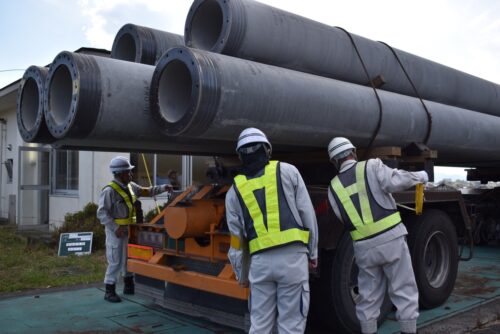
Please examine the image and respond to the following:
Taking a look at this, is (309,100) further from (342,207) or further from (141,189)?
(141,189)

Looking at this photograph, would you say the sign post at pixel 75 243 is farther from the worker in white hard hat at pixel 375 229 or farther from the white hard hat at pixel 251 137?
the white hard hat at pixel 251 137

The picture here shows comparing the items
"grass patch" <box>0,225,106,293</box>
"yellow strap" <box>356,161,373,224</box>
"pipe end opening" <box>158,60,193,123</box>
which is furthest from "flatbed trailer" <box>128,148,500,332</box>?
"grass patch" <box>0,225,106,293</box>

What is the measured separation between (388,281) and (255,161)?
1.63 meters

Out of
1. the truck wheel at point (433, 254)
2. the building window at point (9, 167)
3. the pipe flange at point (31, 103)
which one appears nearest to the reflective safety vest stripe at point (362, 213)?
the truck wheel at point (433, 254)

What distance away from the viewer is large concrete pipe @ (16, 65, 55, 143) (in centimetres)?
411

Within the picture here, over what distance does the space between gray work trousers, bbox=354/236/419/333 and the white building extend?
20.5ft

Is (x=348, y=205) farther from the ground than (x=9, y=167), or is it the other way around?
(x=9, y=167)

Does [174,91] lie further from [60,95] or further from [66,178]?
[66,178]

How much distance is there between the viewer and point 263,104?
3.85 metres

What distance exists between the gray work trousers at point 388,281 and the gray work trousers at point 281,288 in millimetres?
874

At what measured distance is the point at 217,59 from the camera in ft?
12.2

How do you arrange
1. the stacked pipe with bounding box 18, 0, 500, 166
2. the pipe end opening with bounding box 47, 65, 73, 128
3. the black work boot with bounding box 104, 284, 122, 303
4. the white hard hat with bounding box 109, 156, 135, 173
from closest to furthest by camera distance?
the stacked pipe with bounding box 18, 0, 500, 166, the pipe end opening with bounding box 47, 65, 73, 128, the black work boot with bounding box 104, 284, 122, 303, the white hard hat with bounding box 109, 156, 135, 173

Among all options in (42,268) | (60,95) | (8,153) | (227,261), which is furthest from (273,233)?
(8,153)

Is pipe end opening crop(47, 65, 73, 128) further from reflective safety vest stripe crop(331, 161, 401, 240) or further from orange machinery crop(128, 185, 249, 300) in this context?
reflective safety vest stripe crop(331, 161, 401, 240)
